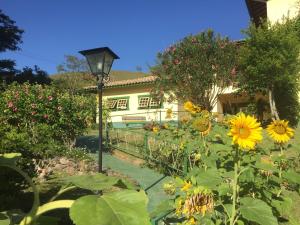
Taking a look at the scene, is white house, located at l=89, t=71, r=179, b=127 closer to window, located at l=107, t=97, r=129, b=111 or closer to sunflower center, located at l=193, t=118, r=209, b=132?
window, located at l=107, t=97, r=129, b=111

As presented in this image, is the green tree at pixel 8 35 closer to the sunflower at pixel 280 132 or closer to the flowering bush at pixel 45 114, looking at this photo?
the flowering bush at pixel 45 114

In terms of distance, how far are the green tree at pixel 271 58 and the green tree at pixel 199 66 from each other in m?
1.50

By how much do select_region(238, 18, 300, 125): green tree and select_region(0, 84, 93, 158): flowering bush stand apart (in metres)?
6.84

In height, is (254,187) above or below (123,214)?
below

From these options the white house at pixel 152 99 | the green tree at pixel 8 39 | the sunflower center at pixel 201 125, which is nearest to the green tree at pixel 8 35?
the green tree at pixel 8 39

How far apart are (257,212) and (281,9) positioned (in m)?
19.8

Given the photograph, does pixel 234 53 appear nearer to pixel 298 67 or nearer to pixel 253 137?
pixel 298 67

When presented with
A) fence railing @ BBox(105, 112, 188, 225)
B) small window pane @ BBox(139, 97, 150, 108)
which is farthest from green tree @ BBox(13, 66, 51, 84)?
fence railing @ BBox(105, 112, 188, 225)

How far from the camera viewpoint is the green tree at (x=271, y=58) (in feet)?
50.5

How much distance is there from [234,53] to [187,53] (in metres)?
2.14

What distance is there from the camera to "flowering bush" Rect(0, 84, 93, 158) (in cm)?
1191

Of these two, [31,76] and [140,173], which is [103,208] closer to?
[140,173]

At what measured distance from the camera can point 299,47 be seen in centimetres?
1589

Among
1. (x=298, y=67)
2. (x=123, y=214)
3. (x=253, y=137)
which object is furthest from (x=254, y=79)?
(x=123, y=214)
